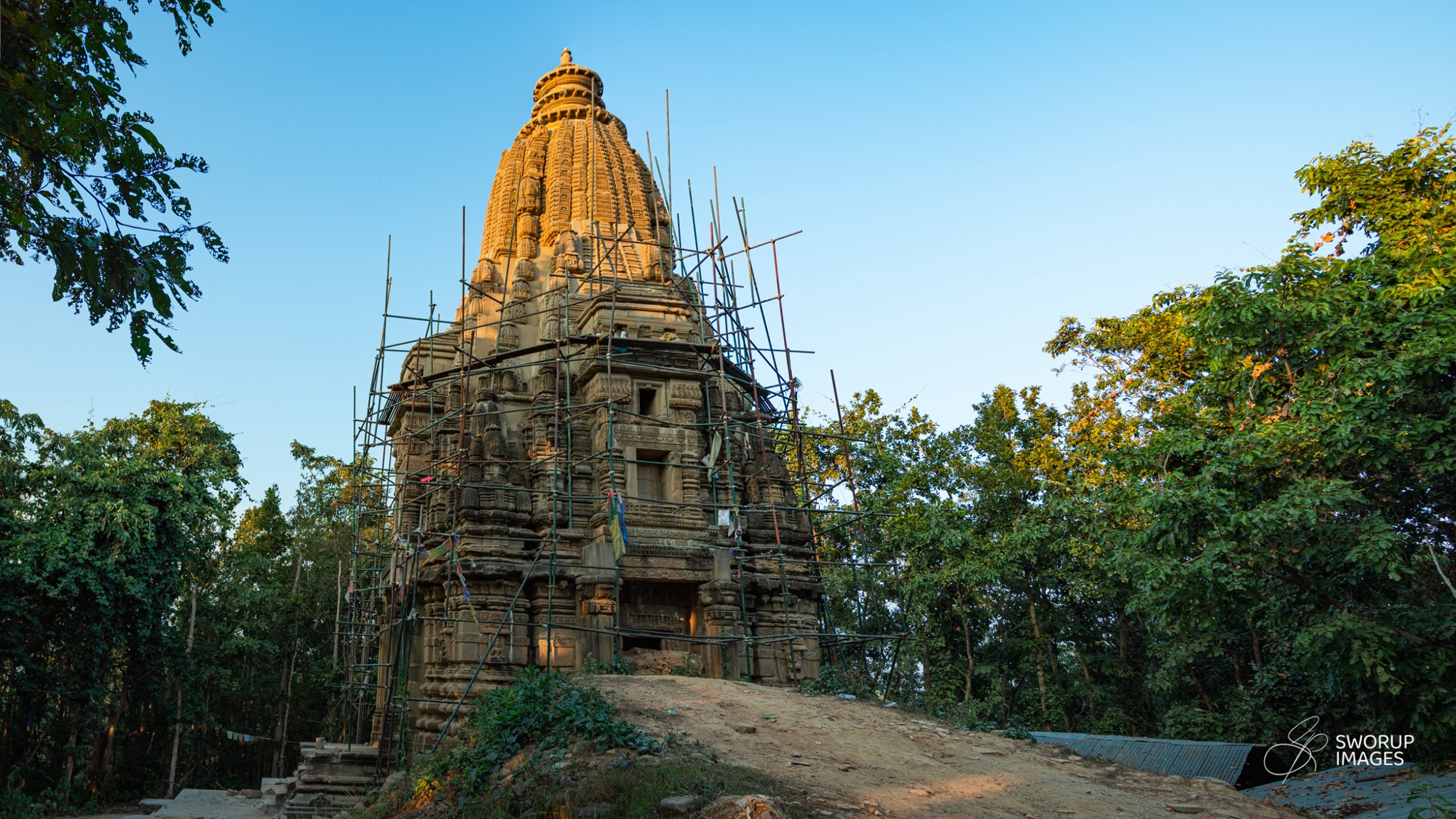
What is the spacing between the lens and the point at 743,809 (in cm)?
779

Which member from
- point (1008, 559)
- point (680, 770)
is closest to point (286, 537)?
point (1008, 559)

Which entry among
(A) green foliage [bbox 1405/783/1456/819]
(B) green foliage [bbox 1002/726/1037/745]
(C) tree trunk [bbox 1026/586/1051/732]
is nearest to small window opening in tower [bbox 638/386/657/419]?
(B) green foliage [bbox 1002/726/1037/745]

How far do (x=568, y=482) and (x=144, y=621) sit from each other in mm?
12549

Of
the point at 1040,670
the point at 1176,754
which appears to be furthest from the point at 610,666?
the point at 1040,670

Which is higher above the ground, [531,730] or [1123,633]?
[1123,633]

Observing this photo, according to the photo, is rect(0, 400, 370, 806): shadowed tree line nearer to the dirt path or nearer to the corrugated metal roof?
the dirt path

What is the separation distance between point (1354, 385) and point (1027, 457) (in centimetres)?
1415

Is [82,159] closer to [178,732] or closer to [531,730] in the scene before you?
[531,730]

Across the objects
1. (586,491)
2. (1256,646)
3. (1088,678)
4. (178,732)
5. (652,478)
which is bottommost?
(1088,678)

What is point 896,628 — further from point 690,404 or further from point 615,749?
point 615,749

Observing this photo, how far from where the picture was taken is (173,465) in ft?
81.8

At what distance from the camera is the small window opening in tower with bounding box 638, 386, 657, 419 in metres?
19.9

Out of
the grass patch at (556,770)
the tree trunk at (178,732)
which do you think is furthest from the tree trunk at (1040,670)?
the tree trunk at (178,732)

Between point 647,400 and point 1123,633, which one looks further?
point 1123,633
